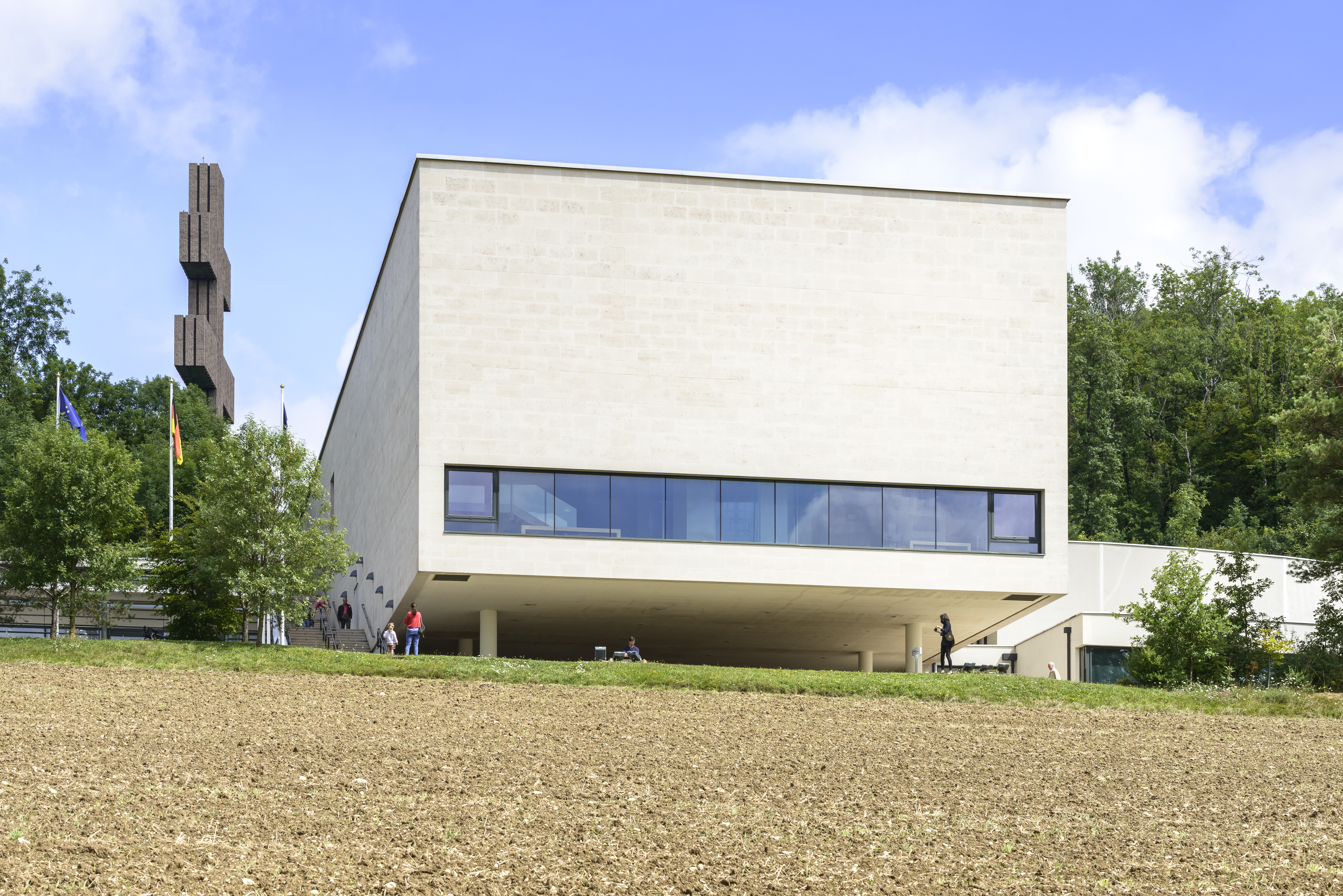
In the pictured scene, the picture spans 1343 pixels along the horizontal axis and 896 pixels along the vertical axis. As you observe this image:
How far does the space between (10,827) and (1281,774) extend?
49.9ft

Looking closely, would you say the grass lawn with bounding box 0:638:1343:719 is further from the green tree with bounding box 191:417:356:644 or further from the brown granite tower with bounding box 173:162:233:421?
the brown granite tower with bounding box 173:162:233:421

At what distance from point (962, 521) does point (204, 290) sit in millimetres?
64074

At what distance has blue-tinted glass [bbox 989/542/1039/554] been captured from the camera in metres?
31.3

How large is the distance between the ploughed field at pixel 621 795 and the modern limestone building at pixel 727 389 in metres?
7.81

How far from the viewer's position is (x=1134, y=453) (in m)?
66.7

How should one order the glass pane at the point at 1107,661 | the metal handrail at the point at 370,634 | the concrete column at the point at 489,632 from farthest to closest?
the glass pane at the point at 1107,661
the metal handrail at the point at 370,634
the concrete column at the point at 489,632

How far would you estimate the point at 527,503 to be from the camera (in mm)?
29891

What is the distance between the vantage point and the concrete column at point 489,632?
110ft

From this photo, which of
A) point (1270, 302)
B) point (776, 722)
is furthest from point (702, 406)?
point (1270, 302)

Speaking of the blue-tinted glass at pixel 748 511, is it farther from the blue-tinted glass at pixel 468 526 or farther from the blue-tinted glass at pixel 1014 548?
the blue-tinted glass at pixel 1014 548

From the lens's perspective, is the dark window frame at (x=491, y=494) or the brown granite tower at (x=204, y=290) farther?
the brown granite tower at (x=204, y=290)

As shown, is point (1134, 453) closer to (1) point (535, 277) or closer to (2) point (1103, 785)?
(1) point (535, 277)

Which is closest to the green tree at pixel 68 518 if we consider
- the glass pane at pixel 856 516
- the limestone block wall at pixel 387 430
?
the limestone block wall at pixel 387 430

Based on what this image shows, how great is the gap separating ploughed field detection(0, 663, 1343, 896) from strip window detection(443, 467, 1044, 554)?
759cm
